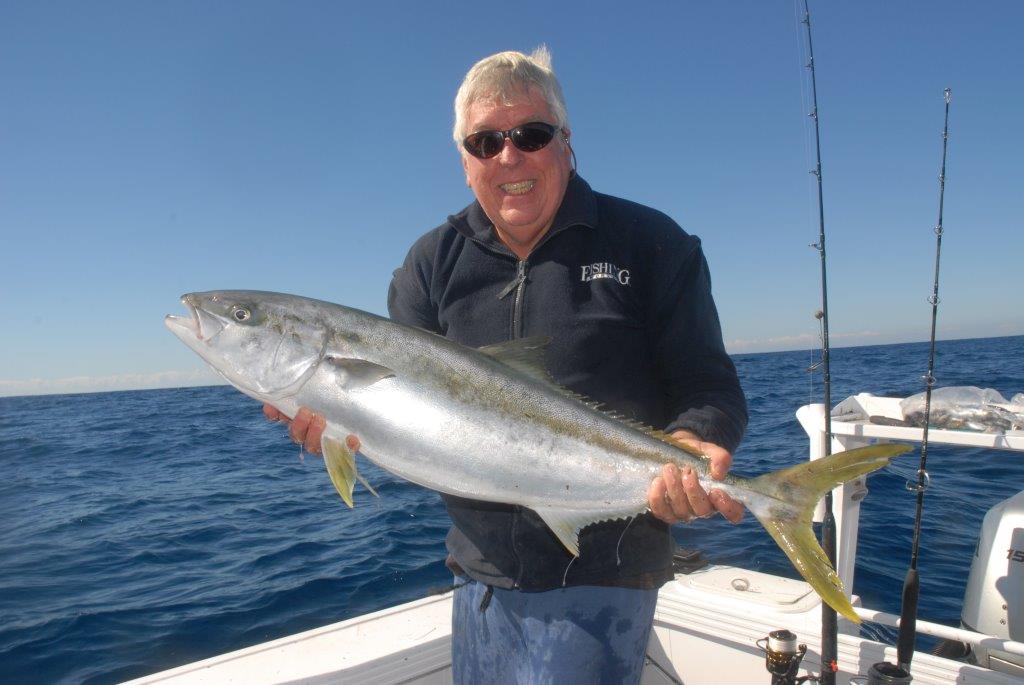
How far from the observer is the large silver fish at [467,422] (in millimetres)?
2836

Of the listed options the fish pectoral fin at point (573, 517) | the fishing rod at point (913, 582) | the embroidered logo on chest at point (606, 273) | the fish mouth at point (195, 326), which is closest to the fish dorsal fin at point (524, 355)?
the embroidered logo on chest at point (606, 273)

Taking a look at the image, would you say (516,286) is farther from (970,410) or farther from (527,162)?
(970,410)

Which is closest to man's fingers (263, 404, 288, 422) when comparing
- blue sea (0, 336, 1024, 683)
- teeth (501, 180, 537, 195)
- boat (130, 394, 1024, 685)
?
blue sea (0, 336, 1024, 683)

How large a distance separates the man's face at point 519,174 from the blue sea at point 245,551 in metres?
1.61

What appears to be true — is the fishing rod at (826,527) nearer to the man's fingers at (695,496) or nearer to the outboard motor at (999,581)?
the man's fingers at (695,496)

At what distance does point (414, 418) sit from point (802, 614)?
3377mm

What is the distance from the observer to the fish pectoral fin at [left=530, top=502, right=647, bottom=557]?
282 cm

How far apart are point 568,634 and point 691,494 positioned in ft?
2.68

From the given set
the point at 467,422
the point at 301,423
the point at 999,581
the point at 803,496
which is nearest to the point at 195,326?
the point at 301,423

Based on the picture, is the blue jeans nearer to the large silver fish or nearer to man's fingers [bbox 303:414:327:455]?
the large silver fish

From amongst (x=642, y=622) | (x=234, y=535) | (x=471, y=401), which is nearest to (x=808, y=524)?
(x=642, y=622)

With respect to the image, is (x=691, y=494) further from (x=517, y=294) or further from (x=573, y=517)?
(x=517, y=294)

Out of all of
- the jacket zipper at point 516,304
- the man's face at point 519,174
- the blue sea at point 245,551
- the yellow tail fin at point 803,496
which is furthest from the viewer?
the blue sea at point 245,551

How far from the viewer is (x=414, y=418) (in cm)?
289
